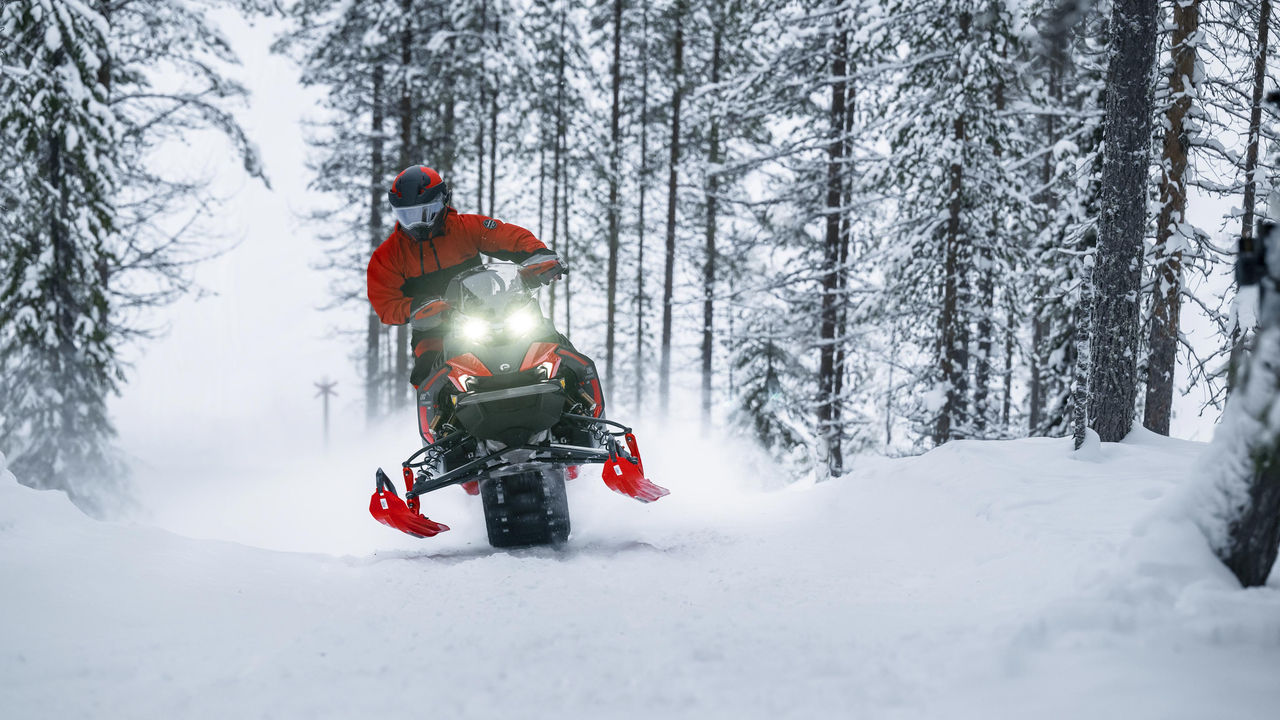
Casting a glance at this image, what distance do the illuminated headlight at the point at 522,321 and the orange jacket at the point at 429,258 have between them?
0.77 m

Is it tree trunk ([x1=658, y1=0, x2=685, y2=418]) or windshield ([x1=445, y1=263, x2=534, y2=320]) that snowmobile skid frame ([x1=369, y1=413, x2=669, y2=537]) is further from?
tree trunk ([x1=658, y1=0, x2=685, y2=418])

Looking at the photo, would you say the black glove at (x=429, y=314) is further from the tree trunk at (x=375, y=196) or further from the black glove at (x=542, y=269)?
the tree trunk at (x=375, y=196)

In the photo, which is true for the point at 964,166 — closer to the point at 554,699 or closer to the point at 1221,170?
the point at 1221,170

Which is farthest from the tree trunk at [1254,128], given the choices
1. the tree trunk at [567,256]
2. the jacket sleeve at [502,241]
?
the tree trunk at [567,256]

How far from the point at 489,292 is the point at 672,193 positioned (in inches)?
664

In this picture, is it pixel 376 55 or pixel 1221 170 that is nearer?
pixel 1221 170

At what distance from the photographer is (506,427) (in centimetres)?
452

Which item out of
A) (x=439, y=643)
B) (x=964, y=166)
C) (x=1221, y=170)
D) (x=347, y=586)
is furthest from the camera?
(x=964, y=166)

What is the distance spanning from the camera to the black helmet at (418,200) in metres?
5.30

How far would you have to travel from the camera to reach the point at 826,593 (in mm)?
Answer: 3521

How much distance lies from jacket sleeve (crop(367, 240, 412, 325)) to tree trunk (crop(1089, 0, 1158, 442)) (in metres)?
5.27

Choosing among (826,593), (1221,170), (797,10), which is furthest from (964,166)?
(826,593)

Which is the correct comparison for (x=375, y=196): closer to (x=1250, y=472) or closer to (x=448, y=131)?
(x=448, y=131)

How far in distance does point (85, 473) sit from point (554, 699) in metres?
10.7
